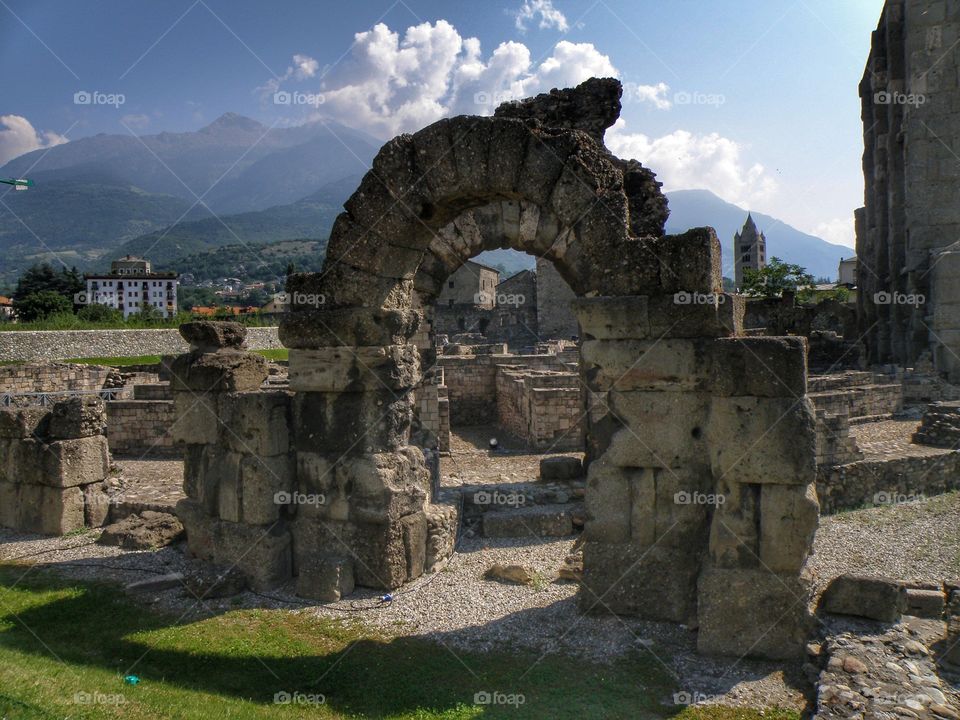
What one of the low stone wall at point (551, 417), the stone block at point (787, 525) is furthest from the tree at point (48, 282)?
the stone block at point (787, 525)

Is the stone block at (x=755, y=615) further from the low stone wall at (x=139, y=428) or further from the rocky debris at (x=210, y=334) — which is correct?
the low stone wall at (x=139, y=428)

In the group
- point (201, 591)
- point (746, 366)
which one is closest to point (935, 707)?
point (746, 366)

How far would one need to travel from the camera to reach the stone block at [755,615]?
5.59m

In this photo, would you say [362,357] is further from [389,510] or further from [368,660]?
[368,660]

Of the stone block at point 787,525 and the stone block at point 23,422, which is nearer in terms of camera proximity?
the stone block at point 787,525

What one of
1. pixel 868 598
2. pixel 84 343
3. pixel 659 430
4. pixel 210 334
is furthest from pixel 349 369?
pixel 84 343

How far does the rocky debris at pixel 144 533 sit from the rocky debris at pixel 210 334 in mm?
2704

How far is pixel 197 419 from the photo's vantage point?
8.13m

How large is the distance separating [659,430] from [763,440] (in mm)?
938

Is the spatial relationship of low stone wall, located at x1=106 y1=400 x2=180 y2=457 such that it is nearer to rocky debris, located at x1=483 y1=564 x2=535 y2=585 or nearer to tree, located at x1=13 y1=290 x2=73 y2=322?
rocky debris, located at x1=483 y1=564 x2=535 y2=585

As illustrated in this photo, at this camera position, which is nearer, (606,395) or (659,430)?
(659,430)

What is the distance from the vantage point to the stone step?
9492 millimetres

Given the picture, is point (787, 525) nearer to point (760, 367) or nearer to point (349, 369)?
point (760, 367)

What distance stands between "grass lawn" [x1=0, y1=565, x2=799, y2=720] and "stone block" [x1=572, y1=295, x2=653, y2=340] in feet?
9.54
